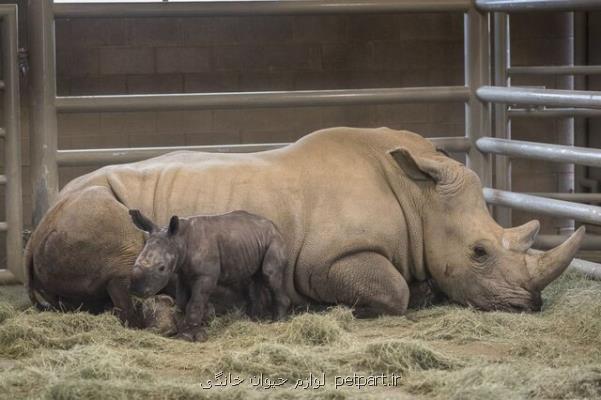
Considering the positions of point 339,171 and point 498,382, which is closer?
point 498,382

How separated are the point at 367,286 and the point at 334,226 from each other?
1.09ft

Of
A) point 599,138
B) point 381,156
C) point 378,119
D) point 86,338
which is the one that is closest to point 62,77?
point 378,119

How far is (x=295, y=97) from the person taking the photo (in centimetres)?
736

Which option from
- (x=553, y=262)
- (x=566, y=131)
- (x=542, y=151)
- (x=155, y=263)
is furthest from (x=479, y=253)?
(x=566, y=131)

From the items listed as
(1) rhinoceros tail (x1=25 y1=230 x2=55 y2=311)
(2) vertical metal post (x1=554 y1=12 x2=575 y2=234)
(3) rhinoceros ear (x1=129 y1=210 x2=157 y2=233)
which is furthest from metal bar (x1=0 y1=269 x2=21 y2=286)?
(2) vertical metal post (x1=554 y1=12 x2=575 y2=234)

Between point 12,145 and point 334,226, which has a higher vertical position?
point 12,145

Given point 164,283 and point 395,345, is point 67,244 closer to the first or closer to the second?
point 164,283

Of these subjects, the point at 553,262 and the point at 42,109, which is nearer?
the point at 553,262

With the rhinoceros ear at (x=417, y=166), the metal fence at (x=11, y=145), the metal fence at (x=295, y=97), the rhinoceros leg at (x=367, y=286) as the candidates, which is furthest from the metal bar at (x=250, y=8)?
the rhinoceros leg at (x=367, y=286)

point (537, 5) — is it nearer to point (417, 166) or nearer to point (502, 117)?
point (502, 117)

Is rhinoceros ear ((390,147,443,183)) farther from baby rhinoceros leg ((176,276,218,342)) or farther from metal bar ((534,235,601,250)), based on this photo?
metal bar ((534,235,601,250))

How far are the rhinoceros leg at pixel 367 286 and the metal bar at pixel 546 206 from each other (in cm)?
119

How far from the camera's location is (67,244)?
587 cm

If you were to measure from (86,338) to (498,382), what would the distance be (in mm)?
1843
